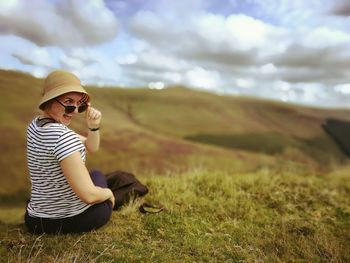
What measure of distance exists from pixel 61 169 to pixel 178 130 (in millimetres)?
123117

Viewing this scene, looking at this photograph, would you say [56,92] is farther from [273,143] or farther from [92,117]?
[273,143]

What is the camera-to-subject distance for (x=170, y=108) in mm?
154500

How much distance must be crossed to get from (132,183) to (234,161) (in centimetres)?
7440

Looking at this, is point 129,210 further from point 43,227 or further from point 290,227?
point 290,227

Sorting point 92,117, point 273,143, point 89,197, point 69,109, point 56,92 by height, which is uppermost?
point 56,92

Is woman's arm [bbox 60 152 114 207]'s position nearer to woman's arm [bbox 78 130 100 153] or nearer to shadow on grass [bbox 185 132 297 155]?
woman's arm [bbox 78 130 100 153]

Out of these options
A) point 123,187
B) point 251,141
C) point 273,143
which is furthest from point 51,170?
point 273,143

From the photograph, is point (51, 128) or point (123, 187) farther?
point (123, 187)

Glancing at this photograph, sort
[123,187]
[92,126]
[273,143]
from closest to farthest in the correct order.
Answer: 1. [92,126]
2. [123,187]
3. [273,143]

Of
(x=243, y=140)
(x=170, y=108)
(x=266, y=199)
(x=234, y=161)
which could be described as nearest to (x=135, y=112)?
(x=170, y=108)

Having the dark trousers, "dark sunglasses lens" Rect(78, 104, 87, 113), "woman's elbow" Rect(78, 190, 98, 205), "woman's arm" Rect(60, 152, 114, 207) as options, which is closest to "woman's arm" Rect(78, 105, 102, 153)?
"dark sunglasses lens" Rect(78, 104, 87, 113)

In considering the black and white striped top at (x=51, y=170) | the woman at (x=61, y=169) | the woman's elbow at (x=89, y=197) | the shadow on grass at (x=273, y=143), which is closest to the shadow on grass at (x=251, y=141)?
the shadow on grass at (x=273, y=143)

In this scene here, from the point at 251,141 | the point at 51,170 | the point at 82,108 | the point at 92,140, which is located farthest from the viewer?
the point at 251,141

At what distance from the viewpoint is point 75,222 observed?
17.7ft
